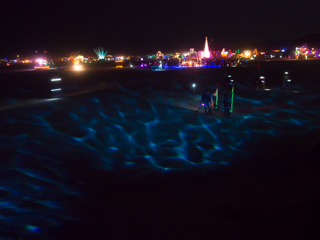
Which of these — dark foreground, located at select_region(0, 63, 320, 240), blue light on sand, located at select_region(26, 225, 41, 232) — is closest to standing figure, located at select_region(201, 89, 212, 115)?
dark foreground, located at select_region(0, 63, 320, 240)

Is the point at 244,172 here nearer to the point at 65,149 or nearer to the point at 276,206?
the point at 276,206

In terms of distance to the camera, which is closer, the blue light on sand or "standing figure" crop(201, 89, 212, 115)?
the blue light on sand

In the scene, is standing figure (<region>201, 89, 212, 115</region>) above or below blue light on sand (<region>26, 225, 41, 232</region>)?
above

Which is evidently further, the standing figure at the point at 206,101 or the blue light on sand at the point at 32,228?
the standing figure at the point at 206,101

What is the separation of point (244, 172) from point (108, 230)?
3241mm

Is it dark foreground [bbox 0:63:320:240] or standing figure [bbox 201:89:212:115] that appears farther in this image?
standing figure [bbox 201:89:212:115]

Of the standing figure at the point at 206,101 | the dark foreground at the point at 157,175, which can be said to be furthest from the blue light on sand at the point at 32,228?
the standing figure at the point at 206,101

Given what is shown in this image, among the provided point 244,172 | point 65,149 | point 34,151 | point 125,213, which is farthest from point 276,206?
point 34,151

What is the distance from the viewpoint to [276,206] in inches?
173

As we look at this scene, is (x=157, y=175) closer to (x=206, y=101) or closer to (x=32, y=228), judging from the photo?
(x=32, y=228)

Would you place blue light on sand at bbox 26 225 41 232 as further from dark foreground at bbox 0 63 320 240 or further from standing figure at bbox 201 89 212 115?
standing figure at bbox 201 89 212 115

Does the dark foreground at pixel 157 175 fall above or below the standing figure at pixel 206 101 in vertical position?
below

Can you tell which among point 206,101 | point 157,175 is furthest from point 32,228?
point 206,101

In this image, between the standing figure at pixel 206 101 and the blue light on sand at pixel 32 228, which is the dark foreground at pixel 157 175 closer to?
the blue light on sand at pixel 32 228
